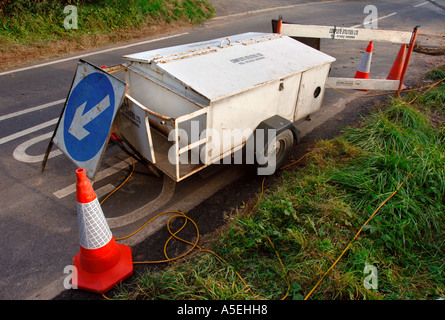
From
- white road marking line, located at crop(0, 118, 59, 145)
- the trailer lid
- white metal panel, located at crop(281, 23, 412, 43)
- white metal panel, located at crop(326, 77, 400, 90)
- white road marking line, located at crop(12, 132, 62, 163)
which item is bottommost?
white road marking line, located at crop(12, 132, 62, 163)

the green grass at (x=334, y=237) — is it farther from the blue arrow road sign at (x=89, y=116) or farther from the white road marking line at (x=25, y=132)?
the white road marking line at (x=25, y=132)

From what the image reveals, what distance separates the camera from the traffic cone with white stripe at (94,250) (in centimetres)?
315

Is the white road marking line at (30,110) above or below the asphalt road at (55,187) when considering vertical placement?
above

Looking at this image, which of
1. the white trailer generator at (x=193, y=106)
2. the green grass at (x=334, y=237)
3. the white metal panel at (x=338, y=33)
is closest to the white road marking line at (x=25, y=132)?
the white trailer generator at (x=193, y=106)

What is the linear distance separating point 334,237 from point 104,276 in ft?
8.03

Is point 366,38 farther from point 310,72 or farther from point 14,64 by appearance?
point 14,64

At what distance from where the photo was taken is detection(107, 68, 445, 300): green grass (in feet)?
10.1

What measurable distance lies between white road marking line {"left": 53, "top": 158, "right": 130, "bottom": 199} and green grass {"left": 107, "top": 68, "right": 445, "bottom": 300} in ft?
5.74

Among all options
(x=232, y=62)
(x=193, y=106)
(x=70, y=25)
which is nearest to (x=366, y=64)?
(x=232, y=62)

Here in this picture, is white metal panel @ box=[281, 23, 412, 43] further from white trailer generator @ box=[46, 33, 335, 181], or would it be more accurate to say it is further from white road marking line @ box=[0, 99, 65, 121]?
white road marking line @ box=[0, 99, 65, 121]

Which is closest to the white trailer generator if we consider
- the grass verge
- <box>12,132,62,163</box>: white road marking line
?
<box>12,132,62,163</box>: white road marking line

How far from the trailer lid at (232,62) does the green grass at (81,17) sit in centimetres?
609

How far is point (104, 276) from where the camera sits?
10.9ft

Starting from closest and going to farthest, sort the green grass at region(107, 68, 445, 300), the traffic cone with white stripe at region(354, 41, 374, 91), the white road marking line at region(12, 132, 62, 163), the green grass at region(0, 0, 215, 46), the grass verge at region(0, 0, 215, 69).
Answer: the green grass at region(107, 68, 445, 300) → the white road marking line at region(12, 132, 62, 163) → the traffic cone with white stripe at region(354, 41, 374, 91) → the grass verge at region(0, 0, 215, 69) → the green grass at region(0, 0, 215, 46)
